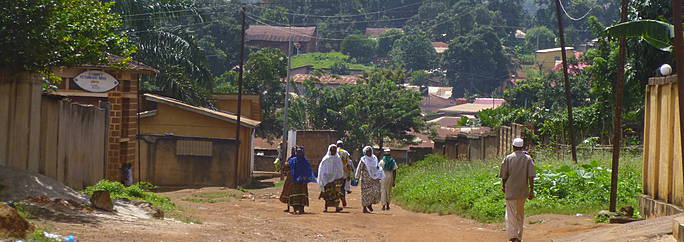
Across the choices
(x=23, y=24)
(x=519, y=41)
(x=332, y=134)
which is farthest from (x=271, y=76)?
(x=519, y=41)

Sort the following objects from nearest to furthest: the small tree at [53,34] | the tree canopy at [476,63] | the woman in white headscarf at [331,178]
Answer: the small tree at [53,34] → the woman in white headscarf at [331,178] → the tree canopy at [476,63]

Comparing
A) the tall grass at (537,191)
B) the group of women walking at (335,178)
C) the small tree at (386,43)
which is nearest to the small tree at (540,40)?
the small tree at (386,43)

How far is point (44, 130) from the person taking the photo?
50.0ft

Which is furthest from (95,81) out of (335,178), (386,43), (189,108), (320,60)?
(386,43)

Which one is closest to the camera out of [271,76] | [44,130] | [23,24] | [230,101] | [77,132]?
[23,24]

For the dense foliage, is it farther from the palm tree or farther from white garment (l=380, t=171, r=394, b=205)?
white garment (l=380, t=171, r=394, b=205)

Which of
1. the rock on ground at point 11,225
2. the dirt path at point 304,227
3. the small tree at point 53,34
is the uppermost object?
the small tree at point 53,34

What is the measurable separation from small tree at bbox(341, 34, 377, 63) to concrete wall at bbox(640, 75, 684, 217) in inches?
3786

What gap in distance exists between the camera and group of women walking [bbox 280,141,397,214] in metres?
19.8

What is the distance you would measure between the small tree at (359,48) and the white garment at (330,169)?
299 ft

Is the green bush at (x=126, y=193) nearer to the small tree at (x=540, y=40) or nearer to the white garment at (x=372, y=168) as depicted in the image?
the white garment at (x=372, y=168)

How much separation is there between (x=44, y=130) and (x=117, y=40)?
2.99 meters

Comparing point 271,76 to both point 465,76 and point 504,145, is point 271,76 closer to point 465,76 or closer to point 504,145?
point 504,145

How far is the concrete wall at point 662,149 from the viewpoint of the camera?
13.8 metres
